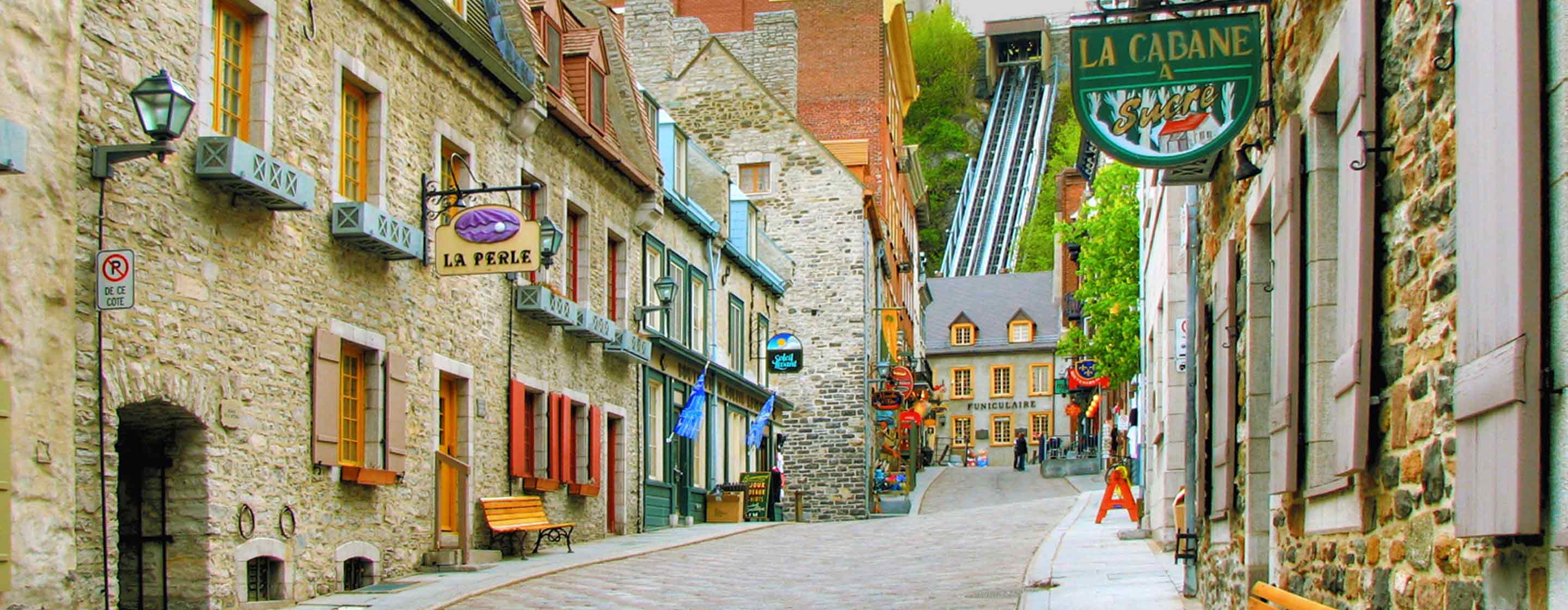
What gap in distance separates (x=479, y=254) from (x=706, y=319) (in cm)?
1367

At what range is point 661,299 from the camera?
2428 cm

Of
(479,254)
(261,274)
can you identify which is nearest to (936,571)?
(479,254)

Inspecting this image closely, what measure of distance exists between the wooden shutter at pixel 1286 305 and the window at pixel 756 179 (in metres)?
32.4

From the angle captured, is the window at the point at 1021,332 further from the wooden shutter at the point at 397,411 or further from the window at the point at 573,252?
the wooden shutter at the point at 397,411

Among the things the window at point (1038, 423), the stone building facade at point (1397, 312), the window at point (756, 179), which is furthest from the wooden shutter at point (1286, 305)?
the window at point (1038, 423)

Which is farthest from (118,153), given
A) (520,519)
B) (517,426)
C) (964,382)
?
(964,382)

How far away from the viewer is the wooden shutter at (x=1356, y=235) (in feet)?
20.2

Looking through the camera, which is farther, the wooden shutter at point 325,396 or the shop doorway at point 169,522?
the wooden shutter at point 325,396

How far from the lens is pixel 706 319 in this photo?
96.3ft

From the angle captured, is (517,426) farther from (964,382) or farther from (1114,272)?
(964,382)

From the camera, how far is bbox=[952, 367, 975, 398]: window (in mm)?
78938

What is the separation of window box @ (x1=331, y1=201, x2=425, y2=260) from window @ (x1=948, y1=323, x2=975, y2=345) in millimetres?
65537

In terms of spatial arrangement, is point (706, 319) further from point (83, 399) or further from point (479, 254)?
point (83, 399)

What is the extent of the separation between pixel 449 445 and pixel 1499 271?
14308mm
